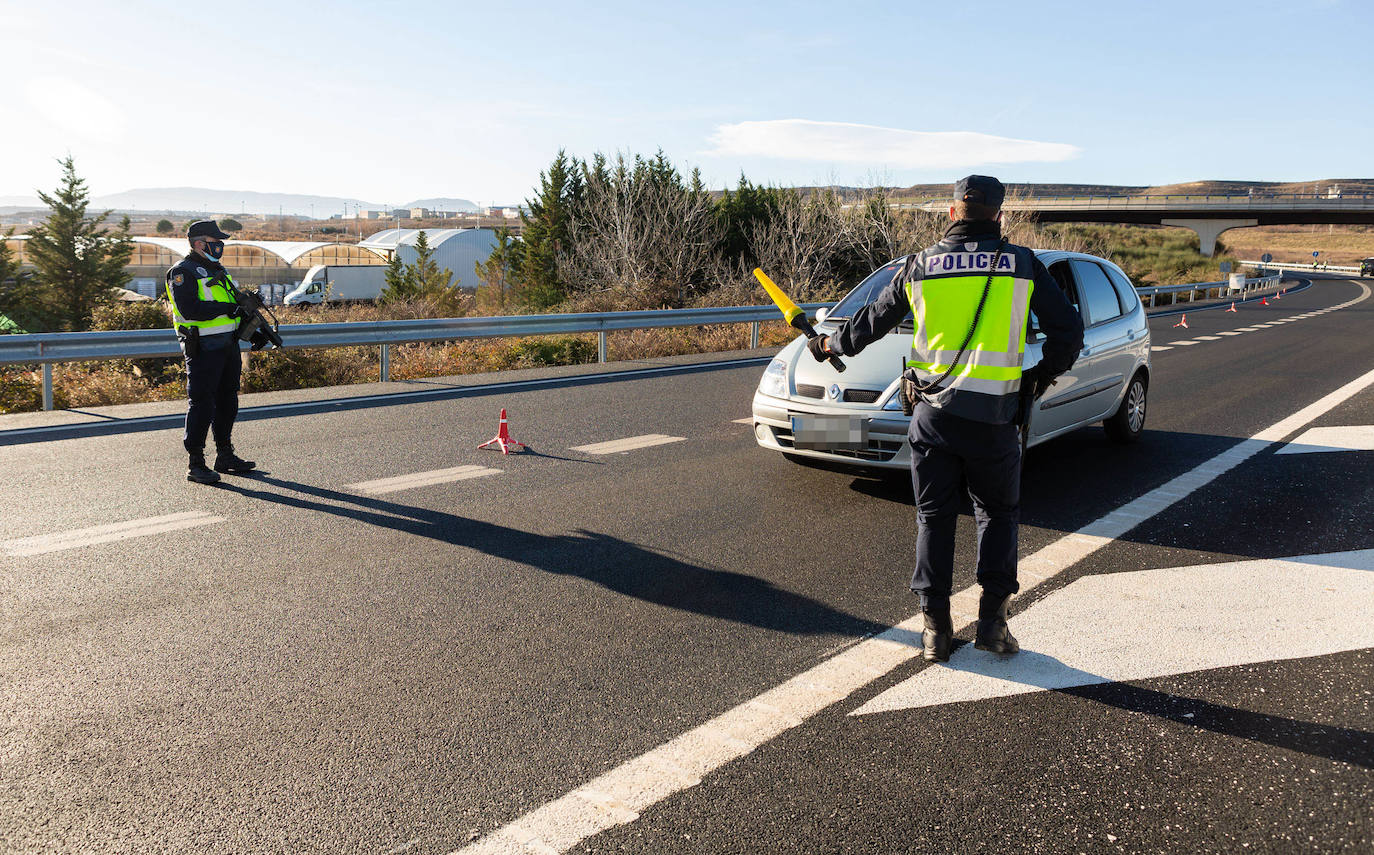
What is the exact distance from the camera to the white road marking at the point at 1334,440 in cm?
842

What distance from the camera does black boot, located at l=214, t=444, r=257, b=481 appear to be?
7141 millimetres

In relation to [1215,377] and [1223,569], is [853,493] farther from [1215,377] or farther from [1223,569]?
[1215,377]

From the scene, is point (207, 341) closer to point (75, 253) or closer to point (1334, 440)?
point (1334, 440)

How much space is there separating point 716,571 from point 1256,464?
5.27m

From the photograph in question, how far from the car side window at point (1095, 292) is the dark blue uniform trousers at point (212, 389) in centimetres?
656

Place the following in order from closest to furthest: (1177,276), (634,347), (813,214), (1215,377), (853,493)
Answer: (853,493), (1215,377), (634,347), (813,214), (1177,276)

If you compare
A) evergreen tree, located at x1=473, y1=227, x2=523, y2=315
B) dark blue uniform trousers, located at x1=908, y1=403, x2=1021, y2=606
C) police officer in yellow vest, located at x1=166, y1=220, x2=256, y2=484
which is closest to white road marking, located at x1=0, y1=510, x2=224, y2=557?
police officer in yellow vest, located at x1=166, y1=220, x2=256, y2=484

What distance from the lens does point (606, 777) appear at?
3.00 meters

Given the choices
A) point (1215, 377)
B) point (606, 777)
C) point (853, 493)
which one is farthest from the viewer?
point (1215, 377)

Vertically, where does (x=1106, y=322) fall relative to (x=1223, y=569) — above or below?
above

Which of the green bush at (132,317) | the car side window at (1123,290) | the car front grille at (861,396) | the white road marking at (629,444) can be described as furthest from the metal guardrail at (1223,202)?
Answer: the car front grille at (861,396)

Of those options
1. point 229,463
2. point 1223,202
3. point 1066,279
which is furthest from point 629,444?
point 1223,202

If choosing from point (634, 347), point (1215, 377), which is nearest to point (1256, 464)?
point (1215, 377)

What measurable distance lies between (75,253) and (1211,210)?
88133 mm
